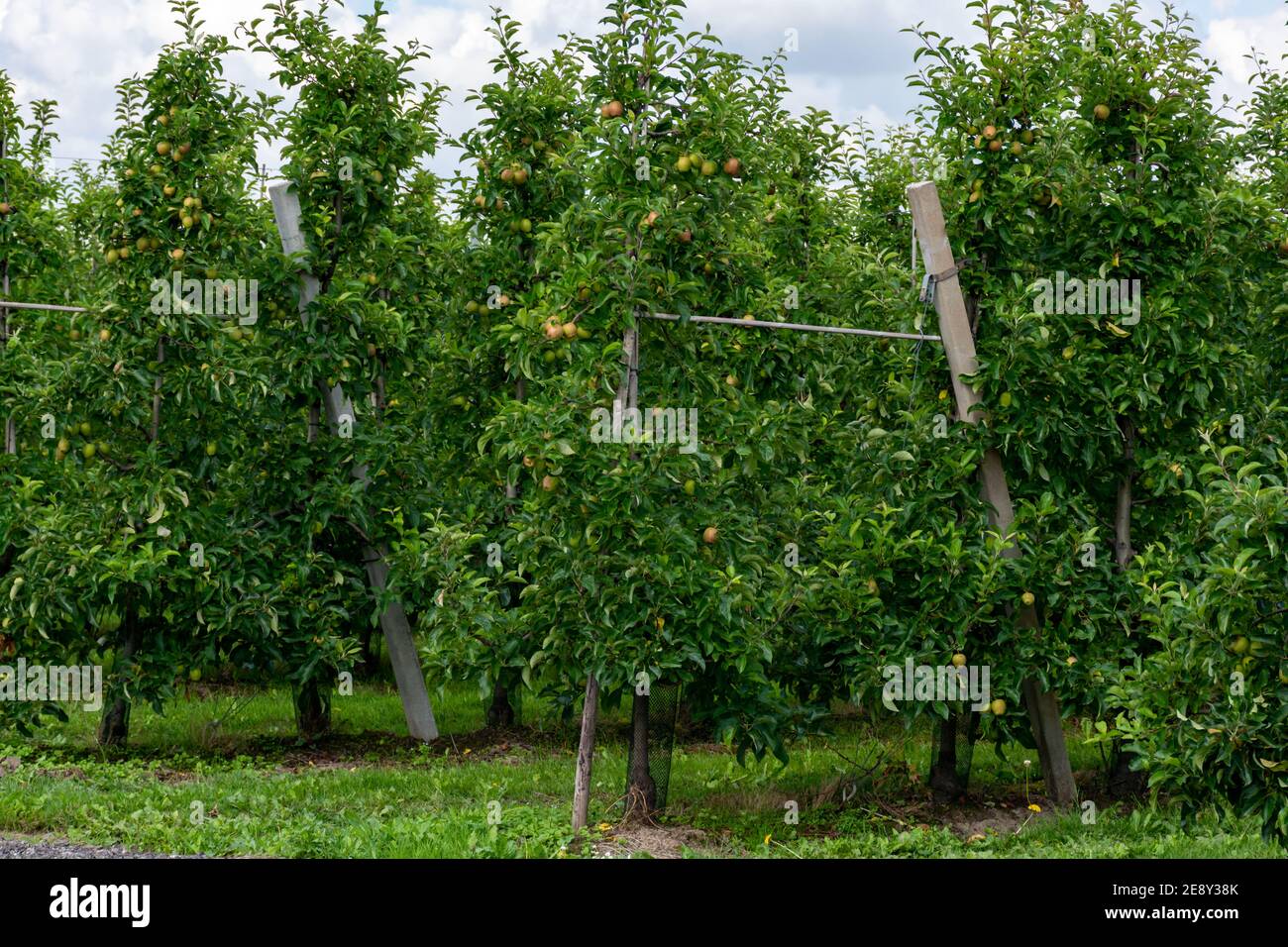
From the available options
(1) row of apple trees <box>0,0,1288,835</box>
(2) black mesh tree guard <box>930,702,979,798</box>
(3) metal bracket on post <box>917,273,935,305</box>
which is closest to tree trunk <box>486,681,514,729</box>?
(1) row of apple trees <box>0,0,1288,835</box>

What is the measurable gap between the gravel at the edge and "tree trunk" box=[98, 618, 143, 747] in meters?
2.45

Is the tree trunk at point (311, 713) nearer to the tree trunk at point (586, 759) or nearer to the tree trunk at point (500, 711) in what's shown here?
the tree trunk at point (500, 711)

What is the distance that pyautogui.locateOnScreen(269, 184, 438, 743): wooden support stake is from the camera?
1049cm

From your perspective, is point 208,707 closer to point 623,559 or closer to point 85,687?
point 85,687

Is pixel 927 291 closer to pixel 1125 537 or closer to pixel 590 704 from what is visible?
pixel 1125 537

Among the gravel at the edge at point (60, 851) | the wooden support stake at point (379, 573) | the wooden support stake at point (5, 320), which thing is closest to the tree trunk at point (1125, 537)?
the wooden support stake at point (379, 573)

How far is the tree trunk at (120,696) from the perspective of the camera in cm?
993

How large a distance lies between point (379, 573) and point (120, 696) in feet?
7.38

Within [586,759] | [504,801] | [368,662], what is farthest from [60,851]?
[368,662]

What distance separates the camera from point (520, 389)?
11.3 meters

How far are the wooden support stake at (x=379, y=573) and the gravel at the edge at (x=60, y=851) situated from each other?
3447 millimetres

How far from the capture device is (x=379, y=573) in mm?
11031

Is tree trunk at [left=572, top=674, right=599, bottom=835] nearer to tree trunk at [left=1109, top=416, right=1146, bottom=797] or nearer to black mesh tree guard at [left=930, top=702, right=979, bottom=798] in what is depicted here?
black mesh tree guard at [left=930, top=702, right=979, bottom=798]
